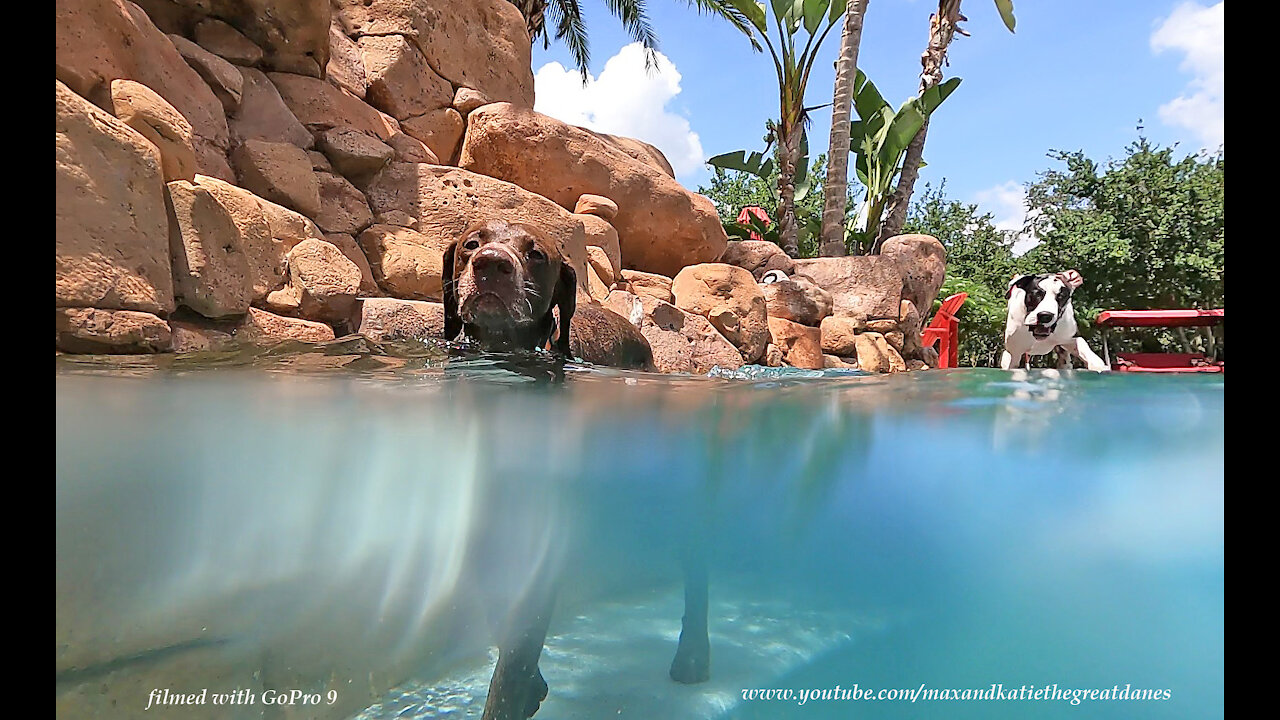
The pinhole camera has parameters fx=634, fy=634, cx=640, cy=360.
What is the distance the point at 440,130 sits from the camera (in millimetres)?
9305

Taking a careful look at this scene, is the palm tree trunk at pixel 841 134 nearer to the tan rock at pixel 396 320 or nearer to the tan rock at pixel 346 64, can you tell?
the tan rock at pixel 346 64

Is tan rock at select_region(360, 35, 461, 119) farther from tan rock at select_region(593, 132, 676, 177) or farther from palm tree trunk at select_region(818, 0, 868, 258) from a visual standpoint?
palm tree trunk at select_region(818, 0, 868, 258)

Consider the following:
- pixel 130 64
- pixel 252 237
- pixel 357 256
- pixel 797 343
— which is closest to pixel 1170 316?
pixel 797 343

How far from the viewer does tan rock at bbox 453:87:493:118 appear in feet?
31.6

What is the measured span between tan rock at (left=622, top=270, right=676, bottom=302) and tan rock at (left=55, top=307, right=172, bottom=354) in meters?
6.34

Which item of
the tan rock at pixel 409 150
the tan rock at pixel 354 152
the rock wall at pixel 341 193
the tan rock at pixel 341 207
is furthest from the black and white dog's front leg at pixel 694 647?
the tan rock at pixel 409 150

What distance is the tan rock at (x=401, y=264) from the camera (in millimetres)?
6867

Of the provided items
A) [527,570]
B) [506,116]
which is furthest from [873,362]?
[527,570]

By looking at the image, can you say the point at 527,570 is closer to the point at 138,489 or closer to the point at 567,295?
the point at 567,295

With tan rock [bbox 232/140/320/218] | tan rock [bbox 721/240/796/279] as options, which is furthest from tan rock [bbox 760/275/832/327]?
tan rock [bbox 232/140/320/218]

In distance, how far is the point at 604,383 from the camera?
399 centimetres

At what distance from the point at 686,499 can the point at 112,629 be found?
3292mm

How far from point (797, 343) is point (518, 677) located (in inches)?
349

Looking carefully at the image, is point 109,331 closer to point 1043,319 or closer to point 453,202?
point 453,202
